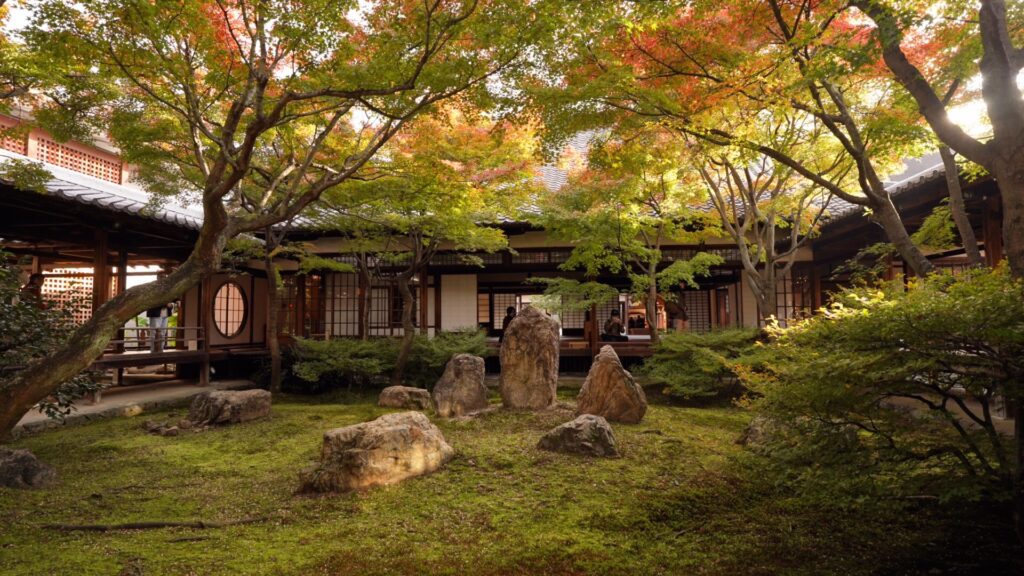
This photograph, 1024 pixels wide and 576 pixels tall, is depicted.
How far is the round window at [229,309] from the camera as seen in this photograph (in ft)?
46.3

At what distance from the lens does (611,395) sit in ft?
24.6

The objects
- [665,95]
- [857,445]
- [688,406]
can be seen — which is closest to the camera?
[857,445]

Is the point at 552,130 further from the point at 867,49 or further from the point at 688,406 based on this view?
the point at 688,406

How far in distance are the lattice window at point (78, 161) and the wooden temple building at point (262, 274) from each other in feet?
0.11

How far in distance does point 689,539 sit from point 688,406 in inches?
233

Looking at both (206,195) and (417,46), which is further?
(417,46)

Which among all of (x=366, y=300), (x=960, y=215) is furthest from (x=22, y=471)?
(x=960, y=215)

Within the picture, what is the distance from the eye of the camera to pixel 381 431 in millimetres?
5031

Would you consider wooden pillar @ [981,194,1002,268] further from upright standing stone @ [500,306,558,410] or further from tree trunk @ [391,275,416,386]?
tree trunk @ [391,275,416,386]

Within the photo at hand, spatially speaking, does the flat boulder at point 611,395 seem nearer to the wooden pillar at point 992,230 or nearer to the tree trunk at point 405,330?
the tree trunk at point 405,330

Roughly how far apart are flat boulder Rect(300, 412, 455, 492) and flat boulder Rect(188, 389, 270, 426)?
3.64 m

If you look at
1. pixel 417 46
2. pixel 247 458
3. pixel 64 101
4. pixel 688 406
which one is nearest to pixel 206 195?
pixel 417 46

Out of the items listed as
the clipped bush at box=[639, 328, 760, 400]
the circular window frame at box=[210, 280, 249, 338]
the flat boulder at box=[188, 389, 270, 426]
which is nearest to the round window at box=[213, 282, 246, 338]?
the circular window frame at box=[210, 280, 249, 338]

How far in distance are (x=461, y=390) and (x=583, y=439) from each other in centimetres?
291
